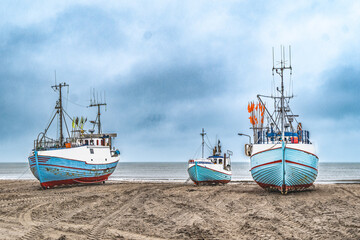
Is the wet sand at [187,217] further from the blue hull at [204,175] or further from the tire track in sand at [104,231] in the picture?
the blue hull at [204,175]

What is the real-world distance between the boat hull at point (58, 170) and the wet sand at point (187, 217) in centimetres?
1034

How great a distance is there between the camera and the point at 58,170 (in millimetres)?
33156

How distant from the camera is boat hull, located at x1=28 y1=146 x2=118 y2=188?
3269 centimetres

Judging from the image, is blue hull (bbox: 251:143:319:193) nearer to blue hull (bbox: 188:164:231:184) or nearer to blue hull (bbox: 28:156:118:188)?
blue hull (bbox: 188:164:231:184)

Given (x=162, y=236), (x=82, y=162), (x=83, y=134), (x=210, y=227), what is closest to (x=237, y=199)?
(x=210, y=227)

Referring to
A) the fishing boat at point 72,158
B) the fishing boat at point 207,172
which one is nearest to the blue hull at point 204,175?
the fishing boat at point 207,172

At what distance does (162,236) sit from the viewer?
13.4 metres

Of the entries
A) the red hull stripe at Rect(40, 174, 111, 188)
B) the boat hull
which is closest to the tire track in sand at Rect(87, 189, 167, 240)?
the boat hull

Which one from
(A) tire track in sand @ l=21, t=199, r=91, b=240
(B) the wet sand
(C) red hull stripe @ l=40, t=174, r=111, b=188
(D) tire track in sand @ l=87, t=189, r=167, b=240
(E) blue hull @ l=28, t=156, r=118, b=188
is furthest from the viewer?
(C) red hull stripe @ l=40, t=174, r=111, b=188

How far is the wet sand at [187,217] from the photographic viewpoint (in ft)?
44.9

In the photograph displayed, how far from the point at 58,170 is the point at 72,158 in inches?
65.1

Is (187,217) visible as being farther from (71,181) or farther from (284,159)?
(71,181)

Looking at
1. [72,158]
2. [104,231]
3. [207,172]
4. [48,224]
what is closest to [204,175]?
[207,172]

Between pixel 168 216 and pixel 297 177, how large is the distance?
9.33 metres
